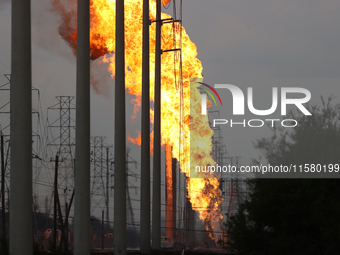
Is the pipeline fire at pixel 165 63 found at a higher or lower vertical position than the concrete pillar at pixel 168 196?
higher

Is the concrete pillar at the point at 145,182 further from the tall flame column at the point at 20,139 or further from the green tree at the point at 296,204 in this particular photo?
the tall flame column at the point at 20,139

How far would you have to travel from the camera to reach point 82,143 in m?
20.0

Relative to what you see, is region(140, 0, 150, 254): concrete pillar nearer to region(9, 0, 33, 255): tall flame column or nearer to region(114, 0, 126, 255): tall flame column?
region(114, 0, 126, 255): tall flame column

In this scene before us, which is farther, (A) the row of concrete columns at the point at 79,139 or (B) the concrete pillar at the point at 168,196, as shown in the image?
(B) the concrete pillar at the point at 168,196

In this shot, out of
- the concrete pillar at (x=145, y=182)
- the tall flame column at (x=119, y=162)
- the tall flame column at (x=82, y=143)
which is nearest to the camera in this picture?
the tall flame column at (x=82, y=143)

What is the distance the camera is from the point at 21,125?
14.4 metres

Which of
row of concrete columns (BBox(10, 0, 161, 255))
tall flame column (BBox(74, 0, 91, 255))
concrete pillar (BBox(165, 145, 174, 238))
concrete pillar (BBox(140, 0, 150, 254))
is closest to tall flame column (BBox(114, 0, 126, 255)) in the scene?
row of concrete columns (BBox(10, 0, 161, 255))

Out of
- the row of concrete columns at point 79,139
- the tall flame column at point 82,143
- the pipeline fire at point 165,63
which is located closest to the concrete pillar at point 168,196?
the pipeline fire at point 165,63

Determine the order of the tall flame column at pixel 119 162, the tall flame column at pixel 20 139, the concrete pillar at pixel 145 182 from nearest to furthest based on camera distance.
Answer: the tall flame column at pixel 20 139, the tall flame column at pixel 119 162, the concrete pillar at pixel 145 182

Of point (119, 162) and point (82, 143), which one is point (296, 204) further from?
point (119, 162)

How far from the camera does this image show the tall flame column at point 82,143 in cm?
1952

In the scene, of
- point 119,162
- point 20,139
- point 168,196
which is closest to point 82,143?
point 20,139

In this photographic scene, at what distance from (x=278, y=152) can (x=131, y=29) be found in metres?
28.3

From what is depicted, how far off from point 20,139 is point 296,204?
30.0 ft
